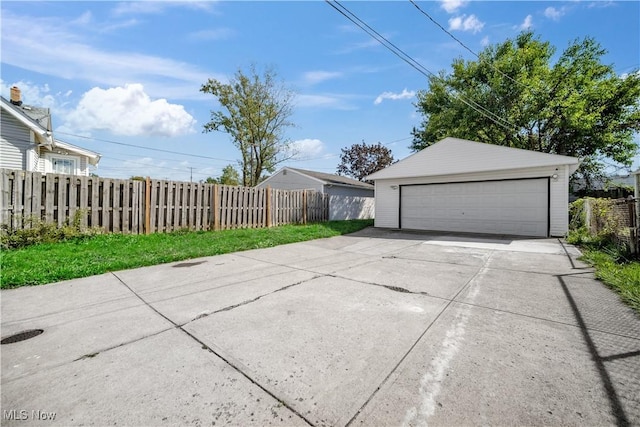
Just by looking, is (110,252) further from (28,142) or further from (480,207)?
(480,207)

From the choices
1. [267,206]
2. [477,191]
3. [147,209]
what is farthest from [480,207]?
[147,209]

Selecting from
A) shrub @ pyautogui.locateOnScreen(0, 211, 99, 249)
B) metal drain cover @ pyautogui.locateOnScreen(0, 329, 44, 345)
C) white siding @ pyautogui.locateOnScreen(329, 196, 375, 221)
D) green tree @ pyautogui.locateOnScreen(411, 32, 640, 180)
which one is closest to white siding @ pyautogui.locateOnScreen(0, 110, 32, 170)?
shrub @ pyautogui.locateOnScreen(0, 211, 99, 249)

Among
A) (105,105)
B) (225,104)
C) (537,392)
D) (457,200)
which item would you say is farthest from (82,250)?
(225,104)

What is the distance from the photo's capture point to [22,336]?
2.43 m

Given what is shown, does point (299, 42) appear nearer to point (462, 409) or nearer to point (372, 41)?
point (372, 41)

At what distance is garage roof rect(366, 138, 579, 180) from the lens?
939 cm

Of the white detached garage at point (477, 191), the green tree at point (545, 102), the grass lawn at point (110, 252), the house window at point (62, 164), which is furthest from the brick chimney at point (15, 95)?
the green tree at point (545, 102)

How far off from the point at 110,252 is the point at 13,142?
7472 millimetres

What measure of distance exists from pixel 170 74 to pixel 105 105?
799 cm

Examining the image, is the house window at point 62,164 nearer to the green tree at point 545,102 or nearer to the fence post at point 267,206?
the fence post at point 267,206

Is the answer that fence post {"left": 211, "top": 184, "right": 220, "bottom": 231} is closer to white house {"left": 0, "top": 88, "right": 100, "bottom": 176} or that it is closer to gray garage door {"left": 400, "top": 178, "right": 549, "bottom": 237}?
white house {"left": 0, "top": 88, "right": 100, "bottom": 176}

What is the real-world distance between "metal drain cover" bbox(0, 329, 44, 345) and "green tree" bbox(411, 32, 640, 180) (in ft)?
60.1

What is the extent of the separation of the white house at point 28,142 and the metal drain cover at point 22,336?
33.0 feet

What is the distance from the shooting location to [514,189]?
9.99 m
